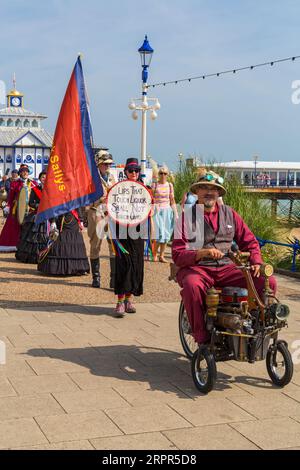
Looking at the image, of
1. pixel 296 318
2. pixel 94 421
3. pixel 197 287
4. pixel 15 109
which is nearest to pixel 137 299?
pixel 296 318

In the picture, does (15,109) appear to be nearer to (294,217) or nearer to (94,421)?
(294,217)

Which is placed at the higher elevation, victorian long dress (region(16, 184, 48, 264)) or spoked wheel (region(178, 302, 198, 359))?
victorian long dress (region(16, 184, 48, 264))

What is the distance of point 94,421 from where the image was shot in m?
4.53

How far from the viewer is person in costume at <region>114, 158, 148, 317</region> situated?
7941 millimetres

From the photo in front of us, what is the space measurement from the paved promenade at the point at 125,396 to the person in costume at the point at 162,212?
5458mm

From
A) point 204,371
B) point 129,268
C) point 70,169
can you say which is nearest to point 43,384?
point 204,371

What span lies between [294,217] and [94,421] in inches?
378

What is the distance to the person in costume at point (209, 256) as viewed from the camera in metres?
5.37

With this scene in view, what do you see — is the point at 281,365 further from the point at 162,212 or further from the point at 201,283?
the point at 162,212

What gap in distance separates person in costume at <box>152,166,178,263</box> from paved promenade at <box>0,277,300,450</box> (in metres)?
5.46

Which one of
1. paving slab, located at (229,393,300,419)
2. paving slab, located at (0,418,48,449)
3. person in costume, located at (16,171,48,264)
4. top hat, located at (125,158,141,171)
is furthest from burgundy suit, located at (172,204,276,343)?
person in costume, located at (16,171,48,264)

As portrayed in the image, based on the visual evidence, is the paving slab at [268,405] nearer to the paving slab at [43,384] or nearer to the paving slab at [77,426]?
the paving slab at [77,426]

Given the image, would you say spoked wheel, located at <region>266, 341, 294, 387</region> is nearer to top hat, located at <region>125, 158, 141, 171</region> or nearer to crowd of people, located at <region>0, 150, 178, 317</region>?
crowd of people, located at <region>0, 150, 178, 317</region>
